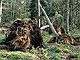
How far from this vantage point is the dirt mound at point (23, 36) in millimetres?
14459

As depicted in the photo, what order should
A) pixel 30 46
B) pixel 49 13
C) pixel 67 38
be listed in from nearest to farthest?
pixel 30 46, pixel 67 38, pixel 49 13

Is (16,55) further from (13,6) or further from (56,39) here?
(13,6)

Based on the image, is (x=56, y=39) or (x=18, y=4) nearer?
(x=56, y=39)

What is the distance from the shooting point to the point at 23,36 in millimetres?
14977

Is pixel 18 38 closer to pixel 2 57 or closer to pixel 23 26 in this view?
pixel 23 26

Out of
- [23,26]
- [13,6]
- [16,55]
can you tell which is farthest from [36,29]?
[13,6]

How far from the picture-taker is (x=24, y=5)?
67.4 metres

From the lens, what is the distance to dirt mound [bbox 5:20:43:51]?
569 inches

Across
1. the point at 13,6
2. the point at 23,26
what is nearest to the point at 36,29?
the point at 23,26

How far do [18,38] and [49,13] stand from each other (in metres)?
28.1

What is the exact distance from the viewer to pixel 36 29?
15.9m

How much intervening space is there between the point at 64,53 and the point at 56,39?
13.1 feet

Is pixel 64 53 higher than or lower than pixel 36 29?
lower

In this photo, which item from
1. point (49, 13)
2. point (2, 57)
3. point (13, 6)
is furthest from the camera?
point (13, 6)
